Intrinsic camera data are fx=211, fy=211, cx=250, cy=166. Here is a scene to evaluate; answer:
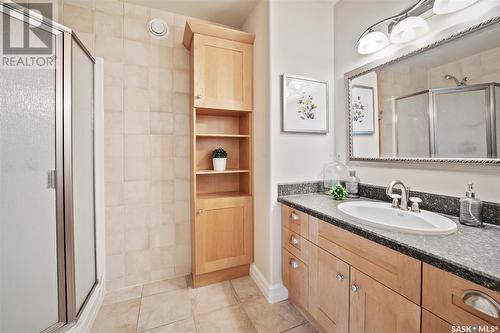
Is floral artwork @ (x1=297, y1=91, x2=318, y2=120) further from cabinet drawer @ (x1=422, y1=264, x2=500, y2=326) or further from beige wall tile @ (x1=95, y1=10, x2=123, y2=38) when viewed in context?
beige wall tile @ (x1=95, y1=10, x2=123, y2=38)

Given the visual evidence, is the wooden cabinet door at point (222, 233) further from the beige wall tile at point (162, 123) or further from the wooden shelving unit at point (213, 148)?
the beige wall tile at point (162, 123)

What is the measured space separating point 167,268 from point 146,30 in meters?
2.13

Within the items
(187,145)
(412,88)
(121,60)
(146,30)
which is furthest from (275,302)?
(146,30)

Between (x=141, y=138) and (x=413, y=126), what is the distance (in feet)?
6.59

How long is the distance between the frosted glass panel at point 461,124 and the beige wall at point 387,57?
0.29ft

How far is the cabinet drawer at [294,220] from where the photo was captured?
1350mm

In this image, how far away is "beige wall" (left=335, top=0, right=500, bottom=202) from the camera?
101 cm

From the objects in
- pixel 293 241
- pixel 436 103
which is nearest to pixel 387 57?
pixel 436 103

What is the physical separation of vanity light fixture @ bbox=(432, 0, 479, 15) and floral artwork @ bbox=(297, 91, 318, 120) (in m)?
0.83

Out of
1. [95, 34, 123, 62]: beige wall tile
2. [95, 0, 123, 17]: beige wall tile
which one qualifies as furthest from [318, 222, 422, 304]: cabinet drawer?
[95, 0, 123, 17]: beige wall tile

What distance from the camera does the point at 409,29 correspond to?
4.11ft

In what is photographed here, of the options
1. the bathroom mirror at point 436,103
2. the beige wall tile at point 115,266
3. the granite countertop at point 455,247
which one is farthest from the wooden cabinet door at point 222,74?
the beige wall tile at point 115,266

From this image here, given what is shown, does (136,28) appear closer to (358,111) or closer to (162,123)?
(162,123)

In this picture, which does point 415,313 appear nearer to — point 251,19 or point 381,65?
point 381,65
